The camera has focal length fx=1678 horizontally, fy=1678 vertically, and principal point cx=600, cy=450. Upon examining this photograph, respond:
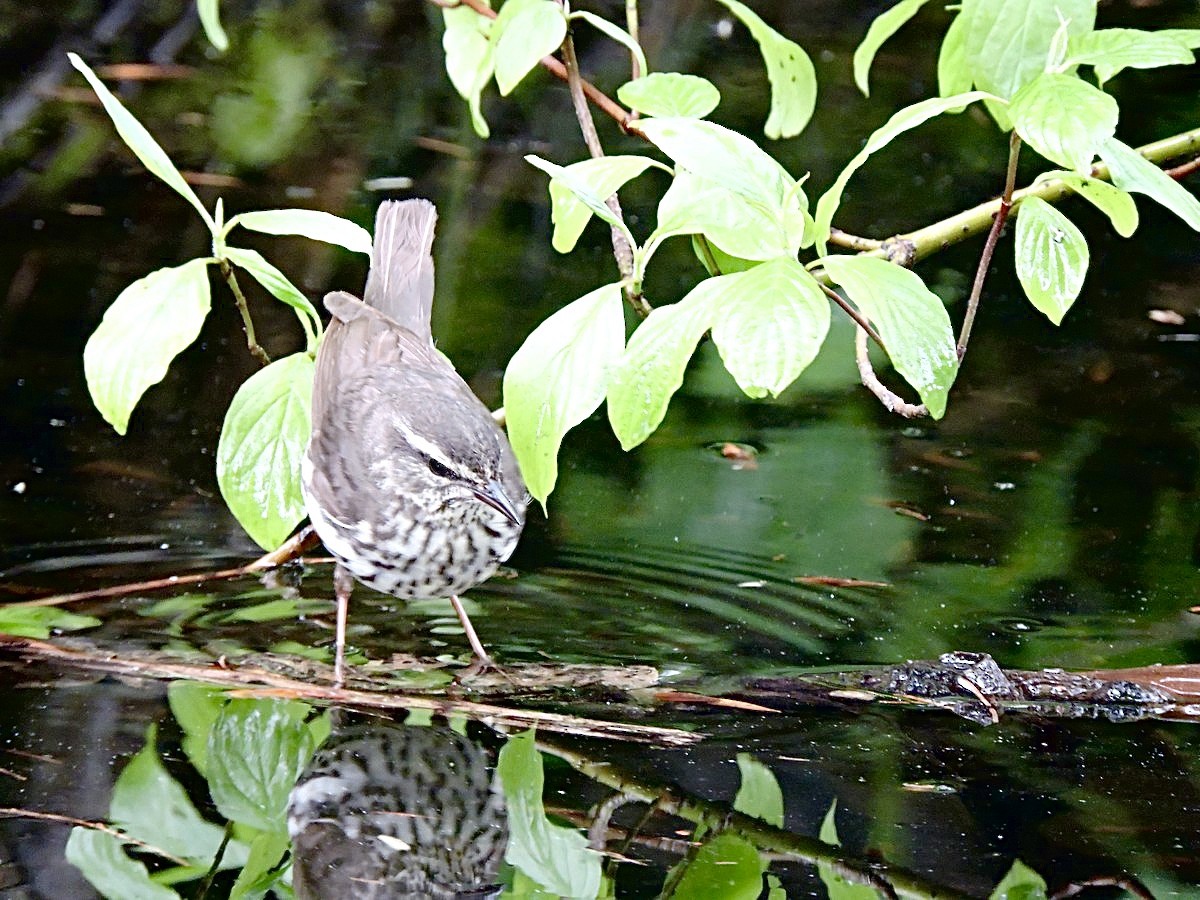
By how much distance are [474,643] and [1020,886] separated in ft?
4.68

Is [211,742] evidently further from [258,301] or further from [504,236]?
[504,236]

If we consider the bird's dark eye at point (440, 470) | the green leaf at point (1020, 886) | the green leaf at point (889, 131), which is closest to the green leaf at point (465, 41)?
the bird's dark eye at point (440, 470)

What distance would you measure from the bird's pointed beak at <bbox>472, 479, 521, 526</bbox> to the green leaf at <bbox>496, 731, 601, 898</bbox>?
0.61 meters

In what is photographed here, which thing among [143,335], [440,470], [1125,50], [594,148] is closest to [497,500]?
[440,470]

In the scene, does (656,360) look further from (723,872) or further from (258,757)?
(258,757)

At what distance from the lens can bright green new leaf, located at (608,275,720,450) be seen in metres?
2.42

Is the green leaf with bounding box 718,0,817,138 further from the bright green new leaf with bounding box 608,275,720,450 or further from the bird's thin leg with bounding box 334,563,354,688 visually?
the bird's thin leg with bounding box 334,563,354,688

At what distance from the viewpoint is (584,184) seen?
2.54 meters

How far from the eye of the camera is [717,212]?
8.45ft

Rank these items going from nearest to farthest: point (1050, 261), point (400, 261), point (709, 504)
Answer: point (1050, 261) < point (400, 261) < point (709, 504)

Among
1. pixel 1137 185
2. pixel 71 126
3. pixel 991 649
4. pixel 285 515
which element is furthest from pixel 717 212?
pixel 71 126

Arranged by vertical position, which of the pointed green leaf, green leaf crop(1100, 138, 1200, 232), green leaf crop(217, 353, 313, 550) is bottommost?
green leaf crop(217, 353, 313, 550)

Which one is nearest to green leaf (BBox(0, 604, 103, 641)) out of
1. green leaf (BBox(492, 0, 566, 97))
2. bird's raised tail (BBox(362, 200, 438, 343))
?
bird's raised tail (BBox(362, 200, 438, 343))

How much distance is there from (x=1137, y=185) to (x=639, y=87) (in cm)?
101
